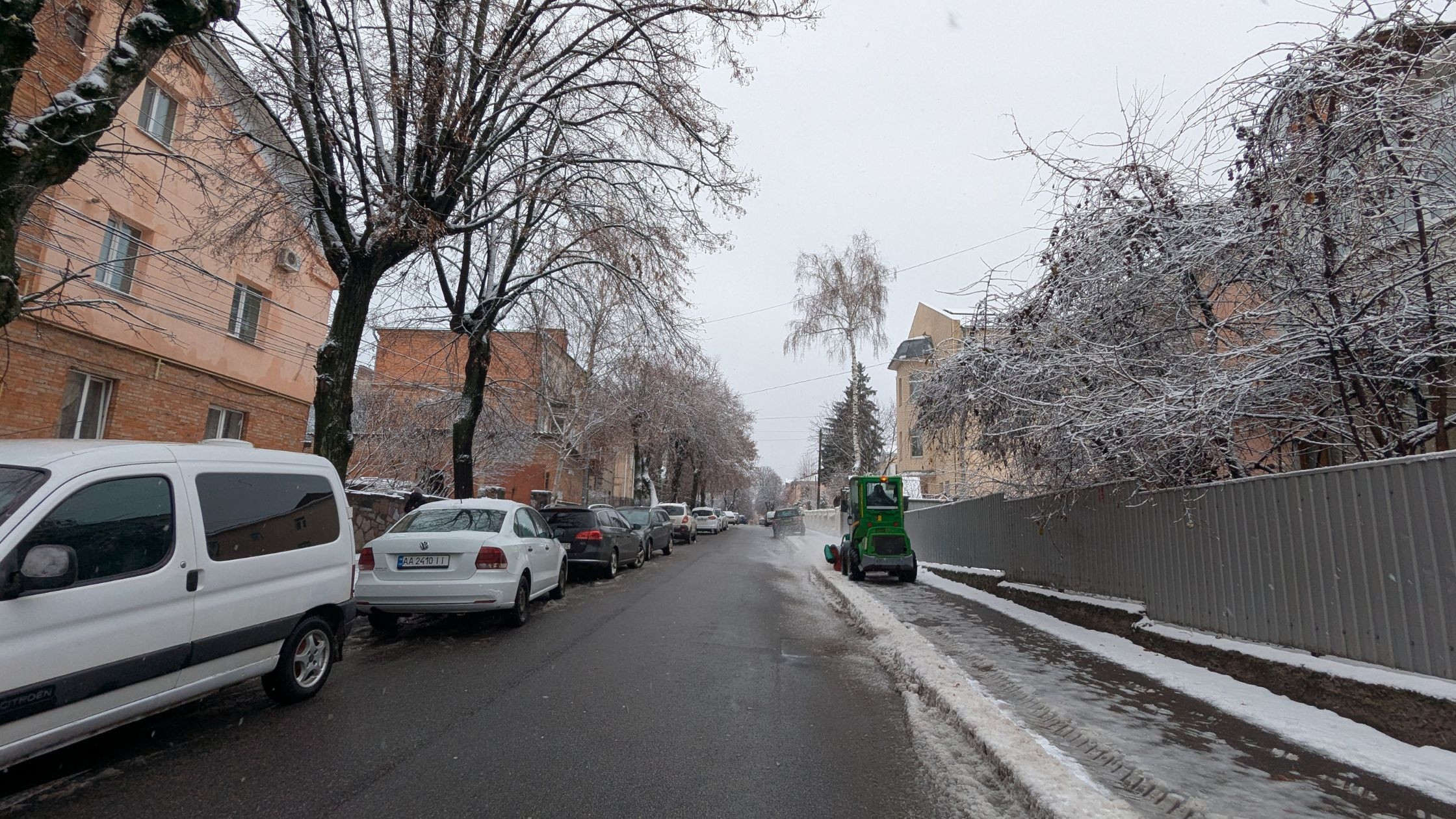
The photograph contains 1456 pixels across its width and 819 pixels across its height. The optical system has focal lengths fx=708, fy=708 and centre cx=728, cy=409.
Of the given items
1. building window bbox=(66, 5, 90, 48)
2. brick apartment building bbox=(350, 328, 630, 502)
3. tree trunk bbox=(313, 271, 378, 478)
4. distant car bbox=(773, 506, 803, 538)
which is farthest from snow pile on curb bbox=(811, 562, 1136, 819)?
distant car bbox=(773, 506, 803, 538)

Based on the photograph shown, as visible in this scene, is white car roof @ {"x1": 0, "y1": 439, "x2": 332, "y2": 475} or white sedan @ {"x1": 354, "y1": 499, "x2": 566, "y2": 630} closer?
white car roof @ {"x1": 0, "y1": 439, "x2": 332, "y2": 475}

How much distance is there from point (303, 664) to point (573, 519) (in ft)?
29.1

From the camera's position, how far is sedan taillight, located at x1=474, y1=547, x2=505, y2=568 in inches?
319

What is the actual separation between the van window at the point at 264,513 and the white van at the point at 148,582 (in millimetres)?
11

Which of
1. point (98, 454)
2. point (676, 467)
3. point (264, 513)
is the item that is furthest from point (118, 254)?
point (676, 467)

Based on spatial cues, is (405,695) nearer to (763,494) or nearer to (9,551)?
(9,551)

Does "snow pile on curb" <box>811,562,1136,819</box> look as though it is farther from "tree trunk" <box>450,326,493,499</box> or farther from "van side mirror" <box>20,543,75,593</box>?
"tree trunk" <box>450,326,493,499</box>

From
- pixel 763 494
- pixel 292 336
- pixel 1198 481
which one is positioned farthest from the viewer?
pixel 763 494

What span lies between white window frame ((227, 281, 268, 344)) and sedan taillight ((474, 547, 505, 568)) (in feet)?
38.0

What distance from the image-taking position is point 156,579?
405 cm

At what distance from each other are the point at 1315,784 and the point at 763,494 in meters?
154

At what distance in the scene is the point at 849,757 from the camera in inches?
175

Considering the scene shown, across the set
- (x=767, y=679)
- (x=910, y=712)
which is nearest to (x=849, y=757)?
(x=910, y=712)

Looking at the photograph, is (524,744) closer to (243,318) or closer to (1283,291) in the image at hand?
(1283,291)
